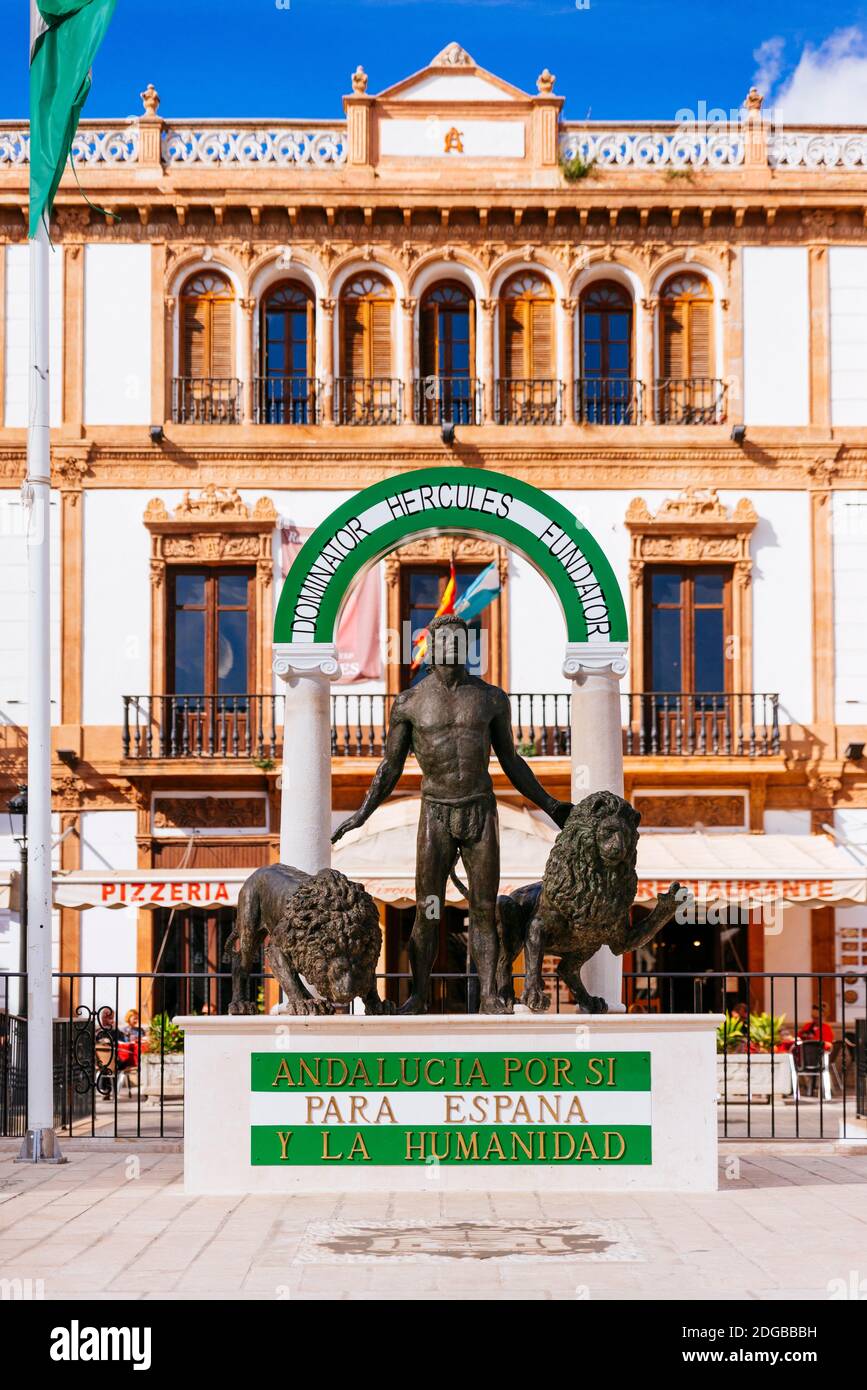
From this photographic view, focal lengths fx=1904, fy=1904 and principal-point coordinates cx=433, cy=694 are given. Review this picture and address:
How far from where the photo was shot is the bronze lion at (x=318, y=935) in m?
10.4

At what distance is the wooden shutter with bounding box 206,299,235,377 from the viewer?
2620 centimetres

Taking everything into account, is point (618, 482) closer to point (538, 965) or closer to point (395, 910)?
point (395, 910)

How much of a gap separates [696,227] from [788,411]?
9.27ft

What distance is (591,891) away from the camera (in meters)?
10.6

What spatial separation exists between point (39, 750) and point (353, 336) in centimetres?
1425

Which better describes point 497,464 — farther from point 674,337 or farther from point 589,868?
point 589,868

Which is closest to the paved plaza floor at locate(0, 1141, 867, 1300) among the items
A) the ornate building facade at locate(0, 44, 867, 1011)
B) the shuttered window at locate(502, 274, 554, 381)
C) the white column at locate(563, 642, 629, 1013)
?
the white column at locate(563, 642, 629, 1013)

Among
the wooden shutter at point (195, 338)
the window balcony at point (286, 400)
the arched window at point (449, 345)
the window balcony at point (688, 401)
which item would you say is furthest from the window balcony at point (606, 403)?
the wooden shutter at point (195, 338)

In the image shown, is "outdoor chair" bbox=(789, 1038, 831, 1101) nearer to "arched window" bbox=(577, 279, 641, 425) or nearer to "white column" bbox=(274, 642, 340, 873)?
"white column" bbox=(274, 642, 340, 873)

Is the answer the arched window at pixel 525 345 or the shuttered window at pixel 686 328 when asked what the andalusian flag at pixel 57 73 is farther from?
the shuttered window at pixel 686 328

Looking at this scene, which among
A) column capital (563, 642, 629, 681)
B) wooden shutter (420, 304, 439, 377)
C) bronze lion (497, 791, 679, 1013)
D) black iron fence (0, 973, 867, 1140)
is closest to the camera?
bronze lion (497, 791, 679, 1013)

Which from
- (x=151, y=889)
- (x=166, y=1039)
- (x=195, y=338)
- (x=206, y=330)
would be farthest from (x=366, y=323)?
(x=166, y=1039)

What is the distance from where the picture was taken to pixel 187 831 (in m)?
25.1
